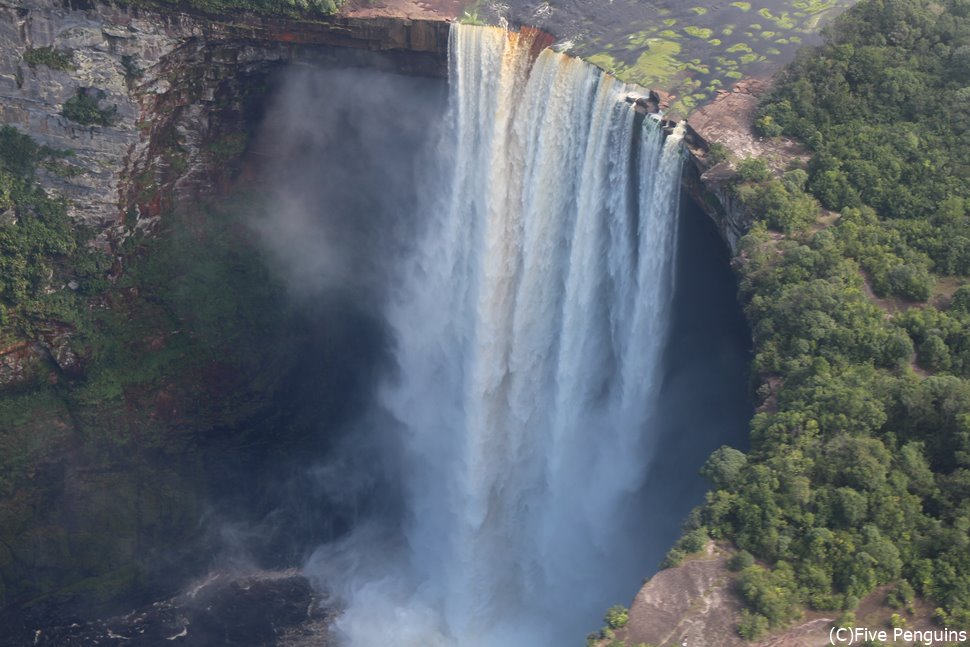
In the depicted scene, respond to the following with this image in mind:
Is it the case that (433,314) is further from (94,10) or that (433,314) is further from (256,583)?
(94,10)

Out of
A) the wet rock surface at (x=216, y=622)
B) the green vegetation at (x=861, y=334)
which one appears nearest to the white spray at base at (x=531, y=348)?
the wet rock surface at (x=216, y=622)

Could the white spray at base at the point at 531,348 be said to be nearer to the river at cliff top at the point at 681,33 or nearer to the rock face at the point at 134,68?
the river at cliff top at the point at 681,33

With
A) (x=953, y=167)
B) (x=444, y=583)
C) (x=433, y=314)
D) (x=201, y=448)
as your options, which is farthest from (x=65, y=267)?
(x=953, y=167)

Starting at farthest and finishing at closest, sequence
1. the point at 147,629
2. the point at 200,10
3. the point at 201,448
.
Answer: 1. the point at 201,448
2. the point at 147,629
3. the point at 200,10

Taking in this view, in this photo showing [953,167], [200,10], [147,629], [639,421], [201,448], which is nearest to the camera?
Result: [953,167]

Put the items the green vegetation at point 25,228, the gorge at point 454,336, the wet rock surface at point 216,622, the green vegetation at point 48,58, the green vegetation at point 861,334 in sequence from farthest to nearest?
1. the wet rock surface at point 216,622
2. the green vegetation at point 25,228
3. the green vegetation at point 48,58
4. the gorge at point 454,336
5. the green vegetation at point 861,334

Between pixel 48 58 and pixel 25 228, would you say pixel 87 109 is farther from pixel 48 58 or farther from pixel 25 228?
pixel 25 228
